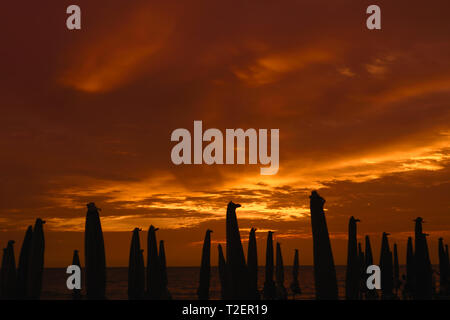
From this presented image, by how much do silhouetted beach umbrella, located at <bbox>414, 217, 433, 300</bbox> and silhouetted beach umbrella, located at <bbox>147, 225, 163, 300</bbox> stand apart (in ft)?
32.4

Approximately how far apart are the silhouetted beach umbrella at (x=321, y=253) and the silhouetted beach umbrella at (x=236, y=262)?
86.5 inches

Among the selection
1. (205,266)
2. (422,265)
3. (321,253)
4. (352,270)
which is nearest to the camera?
(321,253)

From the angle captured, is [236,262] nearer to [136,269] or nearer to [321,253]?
[321,253]

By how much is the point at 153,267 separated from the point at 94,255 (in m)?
6.05

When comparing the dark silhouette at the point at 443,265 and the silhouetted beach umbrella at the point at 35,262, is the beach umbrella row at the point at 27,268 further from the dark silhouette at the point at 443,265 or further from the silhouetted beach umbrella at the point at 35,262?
the dark silhouette at the point at 443,265

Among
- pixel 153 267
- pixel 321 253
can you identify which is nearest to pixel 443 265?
pixel 153 267

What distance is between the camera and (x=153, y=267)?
19.9 meters

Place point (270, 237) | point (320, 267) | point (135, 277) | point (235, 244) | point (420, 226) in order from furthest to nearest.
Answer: point (270, 237)
point (135, 277)
point (420, 226)
point (235, 244)
point (320, 267)

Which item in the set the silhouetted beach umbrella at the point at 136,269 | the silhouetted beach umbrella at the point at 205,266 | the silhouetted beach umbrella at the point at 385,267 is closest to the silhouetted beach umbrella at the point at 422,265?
the silhouetted beach umbrella at the point at 385,267
